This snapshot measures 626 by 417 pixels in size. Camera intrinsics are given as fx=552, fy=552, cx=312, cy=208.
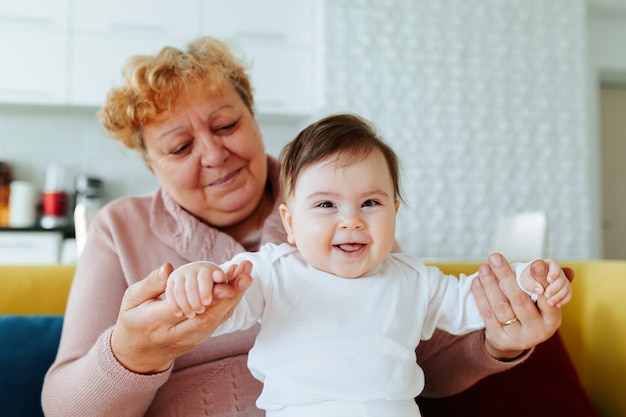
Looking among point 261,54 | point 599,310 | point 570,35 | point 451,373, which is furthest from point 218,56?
point 570,35

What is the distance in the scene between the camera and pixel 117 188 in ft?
12.8

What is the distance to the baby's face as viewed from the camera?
83 centimetres

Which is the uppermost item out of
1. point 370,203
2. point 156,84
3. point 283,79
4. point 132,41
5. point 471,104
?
point 132,41

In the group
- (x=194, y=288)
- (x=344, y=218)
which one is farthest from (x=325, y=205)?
(x=194, y=288)

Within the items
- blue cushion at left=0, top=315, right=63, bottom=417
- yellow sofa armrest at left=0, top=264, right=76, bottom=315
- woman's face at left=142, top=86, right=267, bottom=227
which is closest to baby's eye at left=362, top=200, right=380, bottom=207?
woman's face at left=142, top=86, right=267, bottom=227

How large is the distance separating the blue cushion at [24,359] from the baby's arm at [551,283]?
102 cm

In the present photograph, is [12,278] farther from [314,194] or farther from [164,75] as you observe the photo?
[314,194]

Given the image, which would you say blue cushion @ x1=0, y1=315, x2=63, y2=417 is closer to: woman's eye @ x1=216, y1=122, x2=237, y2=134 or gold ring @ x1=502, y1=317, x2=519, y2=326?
woman's eye @ x1=216, y1=122, x2=237, y2=134

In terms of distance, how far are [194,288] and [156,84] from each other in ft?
2.11

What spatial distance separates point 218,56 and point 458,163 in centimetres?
293

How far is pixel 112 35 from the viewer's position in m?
3.53

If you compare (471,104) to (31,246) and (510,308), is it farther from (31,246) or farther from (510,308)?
(510,308)

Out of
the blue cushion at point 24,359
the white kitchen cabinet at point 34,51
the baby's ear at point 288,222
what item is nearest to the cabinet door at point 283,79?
the white kitchen cabinet at point 34,51

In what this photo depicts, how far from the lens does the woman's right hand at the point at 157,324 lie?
734mm
